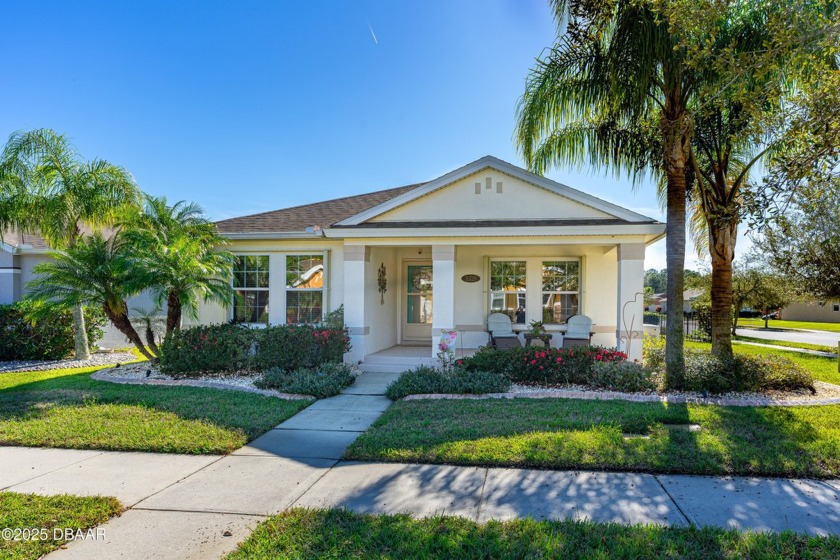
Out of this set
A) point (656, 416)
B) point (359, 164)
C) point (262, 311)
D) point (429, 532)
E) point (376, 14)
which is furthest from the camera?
point (359, 164)

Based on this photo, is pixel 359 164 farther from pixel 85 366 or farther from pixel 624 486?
pixel 624 486

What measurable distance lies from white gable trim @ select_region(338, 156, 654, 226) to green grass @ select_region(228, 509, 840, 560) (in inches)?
293

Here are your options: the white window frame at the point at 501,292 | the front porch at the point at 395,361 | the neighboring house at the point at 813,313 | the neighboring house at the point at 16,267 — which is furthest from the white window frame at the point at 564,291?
the neighboring house at the point at 813,313

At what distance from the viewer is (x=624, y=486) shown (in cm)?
419

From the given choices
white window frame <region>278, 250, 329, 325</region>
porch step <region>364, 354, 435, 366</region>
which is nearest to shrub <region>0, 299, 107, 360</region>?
white window frame <region>278, 250, 329, 325</region>

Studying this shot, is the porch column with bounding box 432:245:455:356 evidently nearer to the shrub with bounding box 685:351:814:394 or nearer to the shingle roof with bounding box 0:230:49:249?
the shrub with bounding box 685:351:814:394

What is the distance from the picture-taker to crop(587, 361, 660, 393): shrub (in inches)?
312

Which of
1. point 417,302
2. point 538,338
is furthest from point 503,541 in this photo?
point 417,302

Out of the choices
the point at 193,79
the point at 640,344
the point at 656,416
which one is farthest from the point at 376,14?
the point at 656,416

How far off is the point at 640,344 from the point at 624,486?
20.5ft

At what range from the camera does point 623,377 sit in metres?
8.04

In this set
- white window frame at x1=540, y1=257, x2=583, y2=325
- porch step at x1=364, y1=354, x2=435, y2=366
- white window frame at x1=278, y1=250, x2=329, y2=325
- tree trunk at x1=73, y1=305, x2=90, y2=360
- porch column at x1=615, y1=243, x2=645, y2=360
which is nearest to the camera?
porch column at x1=615, y1=243, x2=645, y2=360

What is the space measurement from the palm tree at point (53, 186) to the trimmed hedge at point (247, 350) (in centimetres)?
384

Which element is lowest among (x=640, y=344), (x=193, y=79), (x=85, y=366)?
(x=85, y=366)
